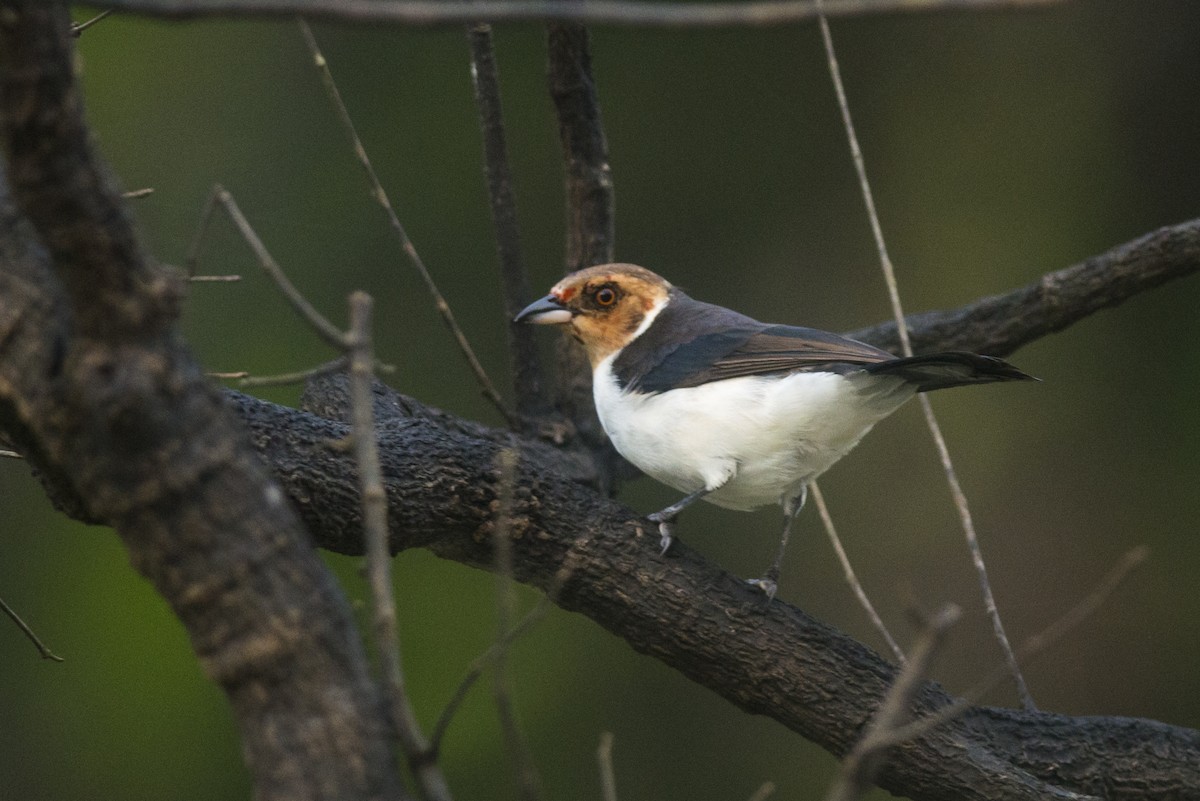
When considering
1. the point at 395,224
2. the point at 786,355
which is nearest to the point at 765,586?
the point at 786,355

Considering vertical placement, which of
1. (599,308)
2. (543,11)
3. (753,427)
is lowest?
(753,427)

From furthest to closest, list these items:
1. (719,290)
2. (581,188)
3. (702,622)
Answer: (719,290), (581,188), (702,622)

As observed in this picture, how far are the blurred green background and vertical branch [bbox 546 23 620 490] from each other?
65.2 inches

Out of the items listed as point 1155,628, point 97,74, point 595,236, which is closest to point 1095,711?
point 1155,628

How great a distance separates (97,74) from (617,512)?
4.71 meters

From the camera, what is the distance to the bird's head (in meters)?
4.14

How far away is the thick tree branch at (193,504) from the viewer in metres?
1.80

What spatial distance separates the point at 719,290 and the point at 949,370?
3555mm

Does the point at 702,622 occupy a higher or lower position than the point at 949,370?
lower

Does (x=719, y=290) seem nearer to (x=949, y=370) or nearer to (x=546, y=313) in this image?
(x=546, y=313)

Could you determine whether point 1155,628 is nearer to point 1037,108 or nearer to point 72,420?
point 1037,108

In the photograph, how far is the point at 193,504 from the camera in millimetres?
1854

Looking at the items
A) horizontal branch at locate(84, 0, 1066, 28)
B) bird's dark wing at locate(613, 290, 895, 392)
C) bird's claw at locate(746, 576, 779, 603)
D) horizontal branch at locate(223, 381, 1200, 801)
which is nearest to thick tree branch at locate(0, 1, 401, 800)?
horizontal branch at locate(84, 0, 1066, 28)

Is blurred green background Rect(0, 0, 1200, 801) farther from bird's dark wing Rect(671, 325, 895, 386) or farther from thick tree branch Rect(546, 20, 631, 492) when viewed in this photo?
bird's dark wing Rect(671, 325, 895, 386)
